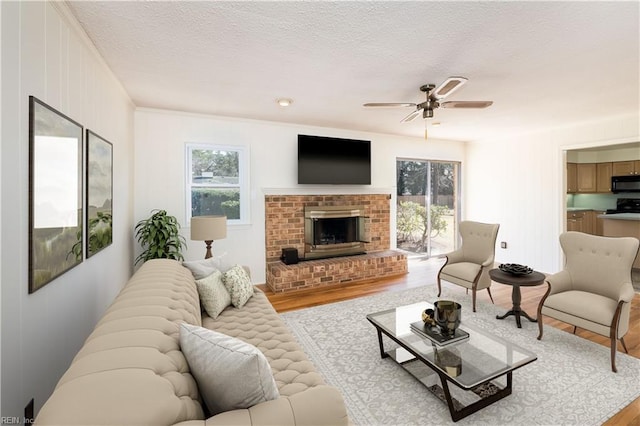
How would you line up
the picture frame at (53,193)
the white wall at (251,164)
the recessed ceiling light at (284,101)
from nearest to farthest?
the picture frame at (53,193)
the recessed ceiling light at (284,101)
the white wall at (251,164)

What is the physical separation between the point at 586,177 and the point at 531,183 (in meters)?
1.93

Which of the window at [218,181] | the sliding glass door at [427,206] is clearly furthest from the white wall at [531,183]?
the window at [218,181]

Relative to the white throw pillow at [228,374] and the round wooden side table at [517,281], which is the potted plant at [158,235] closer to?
the white throw pillow at [228,374]

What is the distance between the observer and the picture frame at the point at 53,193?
1.45 metres

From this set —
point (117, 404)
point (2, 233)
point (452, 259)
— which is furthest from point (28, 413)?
point (452, 259)

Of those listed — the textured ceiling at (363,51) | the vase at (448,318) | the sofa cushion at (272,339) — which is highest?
the textured ceiling at (363,51)

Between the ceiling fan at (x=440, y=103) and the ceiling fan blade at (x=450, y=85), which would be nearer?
the ceiling fan blade at (x=450, y=85)

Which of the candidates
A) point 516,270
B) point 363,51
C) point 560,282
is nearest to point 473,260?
point 516,270

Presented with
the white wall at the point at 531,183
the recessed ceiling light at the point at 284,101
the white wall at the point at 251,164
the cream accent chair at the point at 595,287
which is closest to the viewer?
the cream accent chair at the point at 595,287

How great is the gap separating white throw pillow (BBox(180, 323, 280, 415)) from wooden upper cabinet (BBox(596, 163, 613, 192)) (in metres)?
7.77

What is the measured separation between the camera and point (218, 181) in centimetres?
432

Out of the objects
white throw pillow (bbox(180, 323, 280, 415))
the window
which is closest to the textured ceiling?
the window

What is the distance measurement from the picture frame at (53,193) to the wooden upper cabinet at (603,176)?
8419mm

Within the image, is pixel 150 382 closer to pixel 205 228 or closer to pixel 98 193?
pixel 98 193
